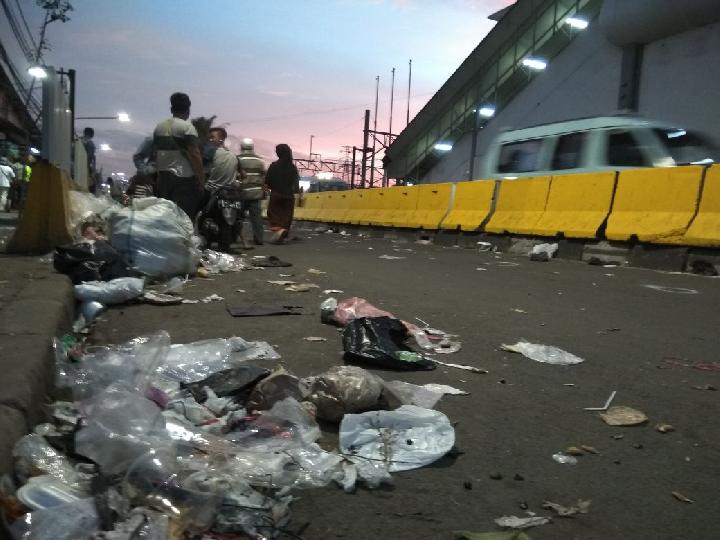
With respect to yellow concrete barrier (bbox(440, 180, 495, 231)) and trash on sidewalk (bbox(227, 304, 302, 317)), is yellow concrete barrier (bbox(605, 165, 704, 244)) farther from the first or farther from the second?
trash on sidewalk (bbox(227, 304, 302, 317))

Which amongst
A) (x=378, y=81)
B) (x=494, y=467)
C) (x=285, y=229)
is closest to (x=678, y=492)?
(x=494, y=467)

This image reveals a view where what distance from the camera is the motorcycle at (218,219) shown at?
7738 millimetres

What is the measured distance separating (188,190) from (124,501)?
5.84m

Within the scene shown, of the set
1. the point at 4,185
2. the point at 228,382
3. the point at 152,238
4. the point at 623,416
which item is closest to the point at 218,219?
the point at 152,238

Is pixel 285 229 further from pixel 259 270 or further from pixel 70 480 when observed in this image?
pixel 70 480

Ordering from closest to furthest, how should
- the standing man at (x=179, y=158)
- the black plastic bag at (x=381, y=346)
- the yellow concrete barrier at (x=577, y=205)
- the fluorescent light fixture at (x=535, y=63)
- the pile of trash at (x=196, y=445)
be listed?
1. the pile of trash at (x=196, y=445)
2. the black plastic bag at (x=381, y=346)
3. the standing man at (x=179, y=158)
4. the yellow concrete barrier at (x=577, y=205)
5. the fluorescent light fixture at (x=535, y=63)

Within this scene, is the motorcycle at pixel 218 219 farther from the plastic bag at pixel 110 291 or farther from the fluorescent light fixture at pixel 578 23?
the fluorescent light fixture at pixel 578 23

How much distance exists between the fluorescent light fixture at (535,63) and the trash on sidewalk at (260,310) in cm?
1895

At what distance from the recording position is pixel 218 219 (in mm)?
7805

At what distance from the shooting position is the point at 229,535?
4.23ft

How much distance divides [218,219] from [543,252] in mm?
5182

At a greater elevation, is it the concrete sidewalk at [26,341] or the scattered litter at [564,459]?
the concrete sidewalk at [26,341]

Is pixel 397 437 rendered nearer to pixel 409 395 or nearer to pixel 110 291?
pixel 409 395

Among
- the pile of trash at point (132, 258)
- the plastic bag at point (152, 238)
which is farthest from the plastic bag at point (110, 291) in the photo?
the plastic bag at point (152, 238)
